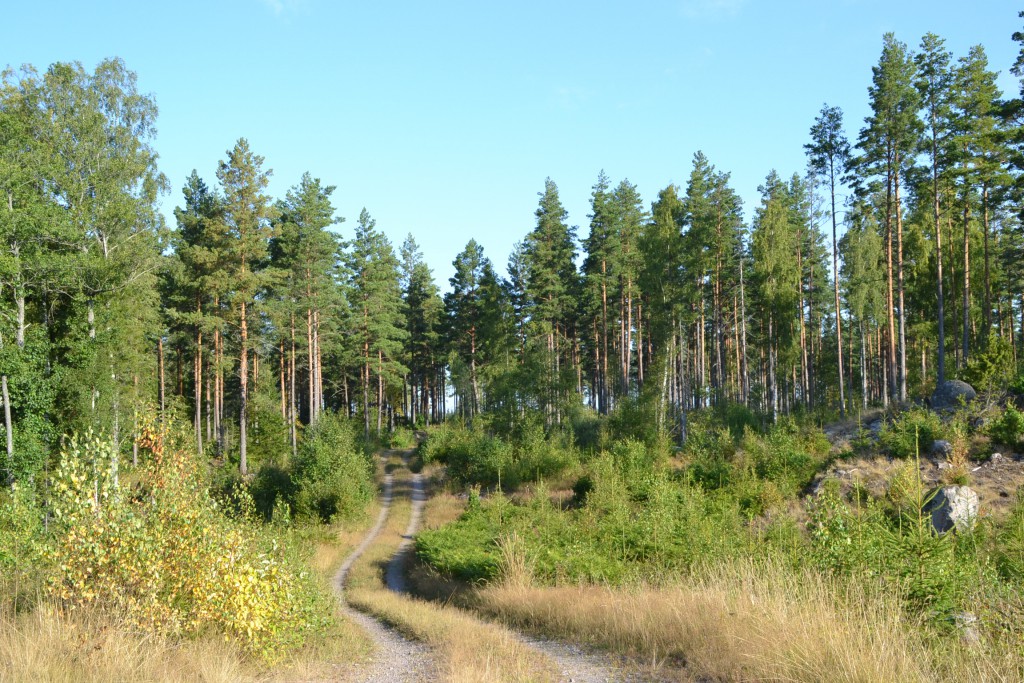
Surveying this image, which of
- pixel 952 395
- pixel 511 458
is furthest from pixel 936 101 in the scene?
pixel 511 458

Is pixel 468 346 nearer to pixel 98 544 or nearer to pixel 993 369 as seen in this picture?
pixel 993 369

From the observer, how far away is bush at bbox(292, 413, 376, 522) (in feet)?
96.1

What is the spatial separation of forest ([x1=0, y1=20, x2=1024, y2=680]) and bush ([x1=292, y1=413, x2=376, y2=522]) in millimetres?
135

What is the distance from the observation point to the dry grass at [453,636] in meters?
8.21

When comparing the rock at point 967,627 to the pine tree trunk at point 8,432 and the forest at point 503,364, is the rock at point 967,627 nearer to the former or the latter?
the forest at point 503,364

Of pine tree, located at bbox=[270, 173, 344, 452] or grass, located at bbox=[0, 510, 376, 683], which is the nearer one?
grass, located at bbox=[0, 510, 376, 683]

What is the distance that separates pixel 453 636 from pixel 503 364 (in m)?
32.5

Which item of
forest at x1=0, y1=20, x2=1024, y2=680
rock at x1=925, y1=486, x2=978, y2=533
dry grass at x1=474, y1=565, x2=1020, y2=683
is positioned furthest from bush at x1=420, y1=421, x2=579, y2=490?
dry grass at x1=474, y1=565, x2=1020, y2=683

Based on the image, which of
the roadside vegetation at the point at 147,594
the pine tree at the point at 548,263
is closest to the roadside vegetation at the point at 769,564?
the roadside vegetation at the point at 147,594

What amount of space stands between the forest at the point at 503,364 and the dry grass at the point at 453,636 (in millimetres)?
1287

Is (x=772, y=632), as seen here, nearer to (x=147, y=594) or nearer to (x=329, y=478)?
(x=147, y=594)

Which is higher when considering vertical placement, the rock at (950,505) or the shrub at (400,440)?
the rock at (950,505)

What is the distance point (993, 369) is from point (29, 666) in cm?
2751

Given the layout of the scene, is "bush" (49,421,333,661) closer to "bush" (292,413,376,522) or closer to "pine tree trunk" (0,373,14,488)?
"pine tree trunk" (0,373,14,488)
